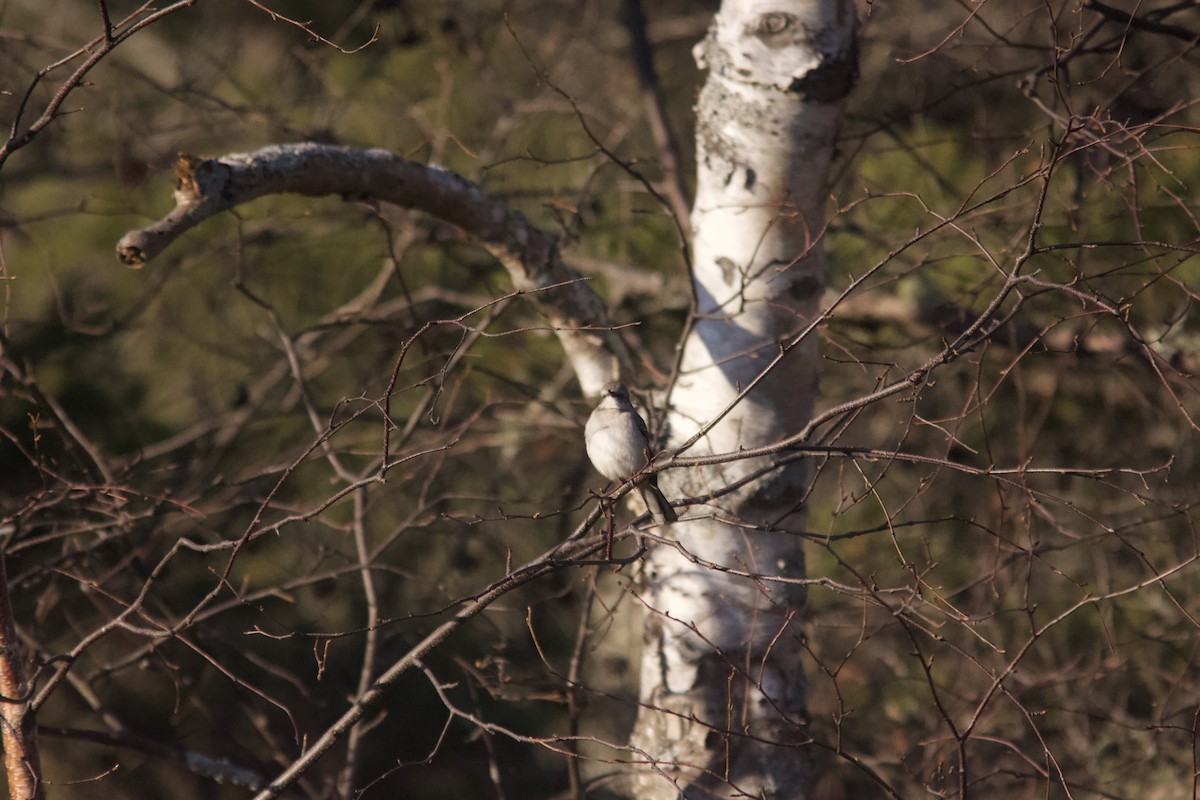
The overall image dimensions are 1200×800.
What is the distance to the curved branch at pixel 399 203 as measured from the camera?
7.54 ft

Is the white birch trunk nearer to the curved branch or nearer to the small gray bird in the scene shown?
the small gray bird

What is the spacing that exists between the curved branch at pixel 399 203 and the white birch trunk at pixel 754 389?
17.4 inches

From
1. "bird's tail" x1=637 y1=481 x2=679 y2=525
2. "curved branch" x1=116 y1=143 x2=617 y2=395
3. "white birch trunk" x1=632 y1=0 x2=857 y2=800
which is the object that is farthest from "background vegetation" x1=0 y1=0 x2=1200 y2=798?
"bird's tail" x1=637 y1=481 x2=679 y2=525

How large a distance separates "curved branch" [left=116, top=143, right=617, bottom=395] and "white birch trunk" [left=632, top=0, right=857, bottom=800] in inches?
17.4

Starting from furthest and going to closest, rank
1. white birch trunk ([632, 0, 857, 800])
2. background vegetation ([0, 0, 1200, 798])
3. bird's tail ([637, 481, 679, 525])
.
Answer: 1. background vegetation ([0, 0, 1200, 798])
2. white birch trunk ([632, 0, 857, 800])
3. bird's tail ([637, 481, 679, 525])

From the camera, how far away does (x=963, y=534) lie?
6.00 meters

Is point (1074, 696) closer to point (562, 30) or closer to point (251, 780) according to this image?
point (251, 780)

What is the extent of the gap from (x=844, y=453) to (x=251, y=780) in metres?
2.07

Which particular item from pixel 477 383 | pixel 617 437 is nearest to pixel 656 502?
pixel 617 437

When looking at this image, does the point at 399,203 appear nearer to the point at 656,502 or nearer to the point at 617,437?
the point at 617,437

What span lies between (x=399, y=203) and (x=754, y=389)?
3.78 ft

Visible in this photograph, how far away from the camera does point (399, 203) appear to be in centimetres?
294

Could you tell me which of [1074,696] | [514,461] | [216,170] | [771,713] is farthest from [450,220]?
[1074,696]

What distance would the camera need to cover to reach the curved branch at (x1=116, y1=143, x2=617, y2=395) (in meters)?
2.30
